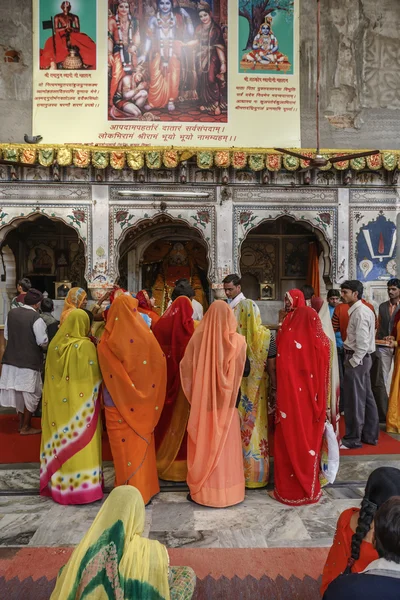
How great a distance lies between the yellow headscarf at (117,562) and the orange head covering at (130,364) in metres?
1.86

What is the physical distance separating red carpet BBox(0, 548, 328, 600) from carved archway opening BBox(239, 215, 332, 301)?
7.50m

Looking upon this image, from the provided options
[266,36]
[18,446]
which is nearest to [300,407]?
[18,446]

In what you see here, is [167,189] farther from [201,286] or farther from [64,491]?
[64,491]

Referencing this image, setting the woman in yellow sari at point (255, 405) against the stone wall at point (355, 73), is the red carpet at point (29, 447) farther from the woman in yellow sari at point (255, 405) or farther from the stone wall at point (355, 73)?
the stone wall at point (355, 73)

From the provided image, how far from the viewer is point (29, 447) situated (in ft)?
16.4

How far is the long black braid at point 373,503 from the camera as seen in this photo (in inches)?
69.9

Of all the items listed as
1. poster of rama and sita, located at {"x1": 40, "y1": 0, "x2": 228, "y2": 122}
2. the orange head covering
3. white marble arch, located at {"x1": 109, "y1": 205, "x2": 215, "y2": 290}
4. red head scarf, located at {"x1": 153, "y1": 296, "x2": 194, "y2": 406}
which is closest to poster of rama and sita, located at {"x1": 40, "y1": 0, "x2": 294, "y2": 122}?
poster of rama and sita, located at {"x1": 40, "y1": 0, "x2": 228, "y2": 122}

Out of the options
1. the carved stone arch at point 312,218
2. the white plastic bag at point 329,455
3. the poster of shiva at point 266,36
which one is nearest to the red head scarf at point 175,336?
the white plastic bag at point 329,455

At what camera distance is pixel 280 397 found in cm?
362

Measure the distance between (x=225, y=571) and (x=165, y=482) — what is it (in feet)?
4.83

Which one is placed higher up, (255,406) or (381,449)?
(255,406)

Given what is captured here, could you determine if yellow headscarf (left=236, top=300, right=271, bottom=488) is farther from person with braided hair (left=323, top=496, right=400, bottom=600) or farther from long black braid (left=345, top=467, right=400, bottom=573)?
person with braided hair (left=323, top=496, right=400, bottom=600)

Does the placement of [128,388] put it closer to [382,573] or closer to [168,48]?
[382,573]

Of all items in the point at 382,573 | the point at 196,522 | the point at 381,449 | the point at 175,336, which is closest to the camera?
the point at 382,573
